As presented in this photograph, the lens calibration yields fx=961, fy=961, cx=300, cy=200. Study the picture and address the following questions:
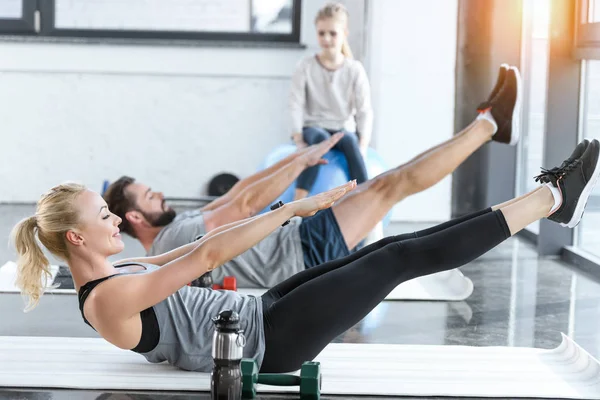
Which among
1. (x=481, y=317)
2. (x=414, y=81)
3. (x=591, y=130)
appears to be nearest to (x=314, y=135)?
(x=414, y=81)

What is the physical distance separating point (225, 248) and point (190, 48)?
4.60 metres

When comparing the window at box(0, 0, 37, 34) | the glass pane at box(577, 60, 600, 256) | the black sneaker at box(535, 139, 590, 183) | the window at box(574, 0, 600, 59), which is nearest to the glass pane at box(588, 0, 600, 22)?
the window at box(574, 0, 600, 59)

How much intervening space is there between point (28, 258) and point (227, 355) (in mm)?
619

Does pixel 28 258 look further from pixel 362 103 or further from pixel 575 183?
pixel 362 103

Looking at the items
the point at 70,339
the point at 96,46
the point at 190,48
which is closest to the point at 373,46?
the point at 190,48

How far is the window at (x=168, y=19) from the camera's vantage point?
6879 millimetres

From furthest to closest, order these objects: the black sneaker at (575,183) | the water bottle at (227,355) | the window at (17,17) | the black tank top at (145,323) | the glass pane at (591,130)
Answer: the window at (17,17)
the glass pane at (591,130)
the black sneaker at (575,183)
the black tank top at (145,323)
the water bottle at (227,355)

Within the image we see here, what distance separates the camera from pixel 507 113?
3932mm

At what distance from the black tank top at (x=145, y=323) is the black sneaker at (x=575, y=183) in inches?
49.3

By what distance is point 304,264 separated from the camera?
3859 millimetres

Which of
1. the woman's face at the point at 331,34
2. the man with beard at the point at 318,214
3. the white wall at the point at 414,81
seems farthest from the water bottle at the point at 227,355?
the white wall at the point at 414,81

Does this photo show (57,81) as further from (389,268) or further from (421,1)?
(389,268)

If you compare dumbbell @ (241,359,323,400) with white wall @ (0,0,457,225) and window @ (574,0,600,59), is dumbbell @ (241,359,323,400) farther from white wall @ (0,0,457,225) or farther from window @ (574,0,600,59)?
white wall @ (0,0,457,225)

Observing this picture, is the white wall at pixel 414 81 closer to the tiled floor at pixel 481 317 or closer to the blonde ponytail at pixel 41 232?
the tiled floor at pixel 481 317
